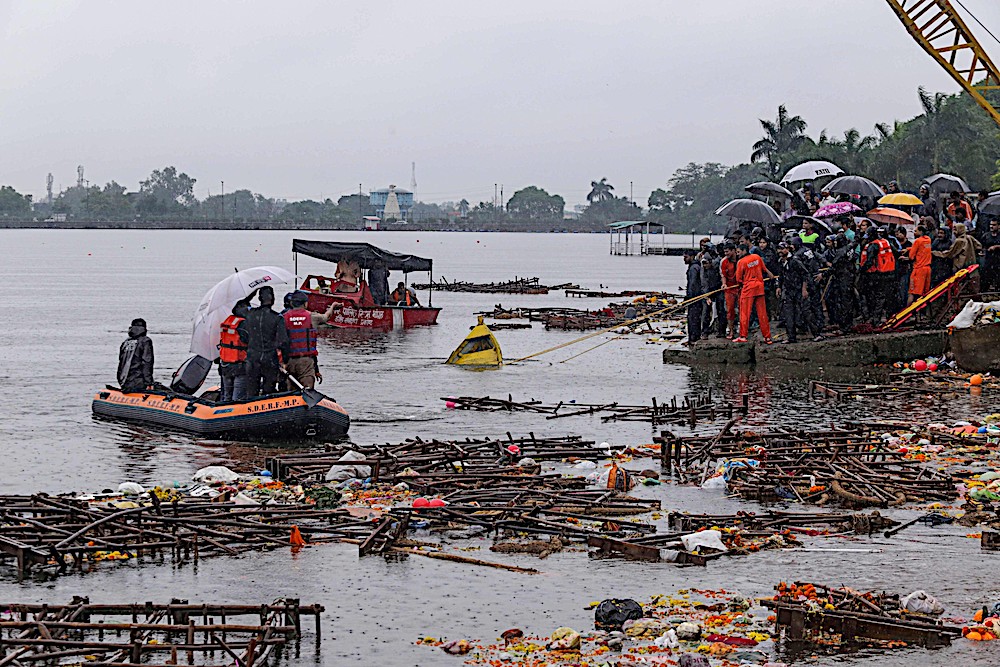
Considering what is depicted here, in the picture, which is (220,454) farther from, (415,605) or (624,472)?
(415,605)

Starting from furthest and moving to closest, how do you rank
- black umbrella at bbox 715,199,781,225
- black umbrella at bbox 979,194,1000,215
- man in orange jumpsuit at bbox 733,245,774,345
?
1. black umbrella at bbox 715,199,781,225
2. man in orange jumpsuit at bbox 733,245,774,345
3. black umbrella at bbox 979,194,1000,215

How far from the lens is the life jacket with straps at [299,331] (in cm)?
1898

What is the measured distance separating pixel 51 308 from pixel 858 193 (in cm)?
3754

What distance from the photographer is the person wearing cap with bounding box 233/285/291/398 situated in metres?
18.7

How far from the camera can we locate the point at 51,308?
187 feet

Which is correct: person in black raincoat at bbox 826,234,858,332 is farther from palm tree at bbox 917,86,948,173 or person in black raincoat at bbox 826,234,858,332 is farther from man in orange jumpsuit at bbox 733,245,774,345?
palm tree at bbox 917,86,948,173

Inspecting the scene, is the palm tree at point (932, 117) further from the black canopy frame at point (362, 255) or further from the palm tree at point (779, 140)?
the black canopy frame at point (362, 255)

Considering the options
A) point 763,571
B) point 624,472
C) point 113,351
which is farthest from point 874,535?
point 113,351

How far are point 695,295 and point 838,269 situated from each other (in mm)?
3997

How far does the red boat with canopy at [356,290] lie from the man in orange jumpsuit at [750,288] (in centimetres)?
1547

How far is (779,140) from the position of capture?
3772 inches

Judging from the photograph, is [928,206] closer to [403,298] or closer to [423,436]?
[423,436]

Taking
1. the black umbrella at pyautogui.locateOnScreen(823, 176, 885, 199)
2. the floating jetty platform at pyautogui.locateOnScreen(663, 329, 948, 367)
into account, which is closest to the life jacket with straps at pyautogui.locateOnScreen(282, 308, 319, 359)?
the floating jetty platform at pyautogui.locateOnScreen(663, 329, 948, 367)

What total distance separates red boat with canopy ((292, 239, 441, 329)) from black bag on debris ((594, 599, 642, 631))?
30.7m
